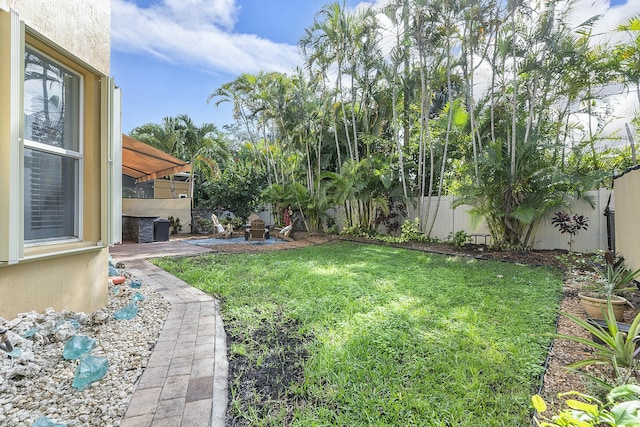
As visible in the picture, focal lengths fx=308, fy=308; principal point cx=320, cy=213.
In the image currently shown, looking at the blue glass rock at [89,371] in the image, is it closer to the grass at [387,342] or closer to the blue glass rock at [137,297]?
the grass at [387,342]

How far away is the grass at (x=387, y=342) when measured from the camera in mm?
1945

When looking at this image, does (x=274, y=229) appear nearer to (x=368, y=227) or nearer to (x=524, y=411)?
(x=368, y=227)

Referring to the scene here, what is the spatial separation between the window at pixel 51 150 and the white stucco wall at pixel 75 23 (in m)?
0.22

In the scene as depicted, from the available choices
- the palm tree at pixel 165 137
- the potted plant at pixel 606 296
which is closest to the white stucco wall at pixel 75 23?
the potted plant at pixel 606 296

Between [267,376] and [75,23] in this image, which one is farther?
[75,23]

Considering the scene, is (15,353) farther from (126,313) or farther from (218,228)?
(218,228)

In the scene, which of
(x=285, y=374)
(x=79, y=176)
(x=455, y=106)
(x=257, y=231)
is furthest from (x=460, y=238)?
(x=79, y=176)

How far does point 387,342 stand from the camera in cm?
283

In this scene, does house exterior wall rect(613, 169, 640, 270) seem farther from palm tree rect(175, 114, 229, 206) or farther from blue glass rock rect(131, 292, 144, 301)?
palm tree rect(175, 114, 229, 206)

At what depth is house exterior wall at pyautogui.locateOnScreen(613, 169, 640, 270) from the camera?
4.34 meters

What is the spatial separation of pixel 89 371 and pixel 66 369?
0.28 metres

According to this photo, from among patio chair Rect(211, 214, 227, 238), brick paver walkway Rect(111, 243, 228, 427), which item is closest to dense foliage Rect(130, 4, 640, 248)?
patio chair Rect(211, 214, 227, 238)

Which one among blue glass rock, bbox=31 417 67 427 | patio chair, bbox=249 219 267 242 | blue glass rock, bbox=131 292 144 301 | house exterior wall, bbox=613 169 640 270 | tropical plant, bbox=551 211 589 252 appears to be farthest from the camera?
patio chair, bbox=249 219 267 242

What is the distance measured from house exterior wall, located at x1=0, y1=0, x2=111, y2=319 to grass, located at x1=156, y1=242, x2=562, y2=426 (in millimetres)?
1552
